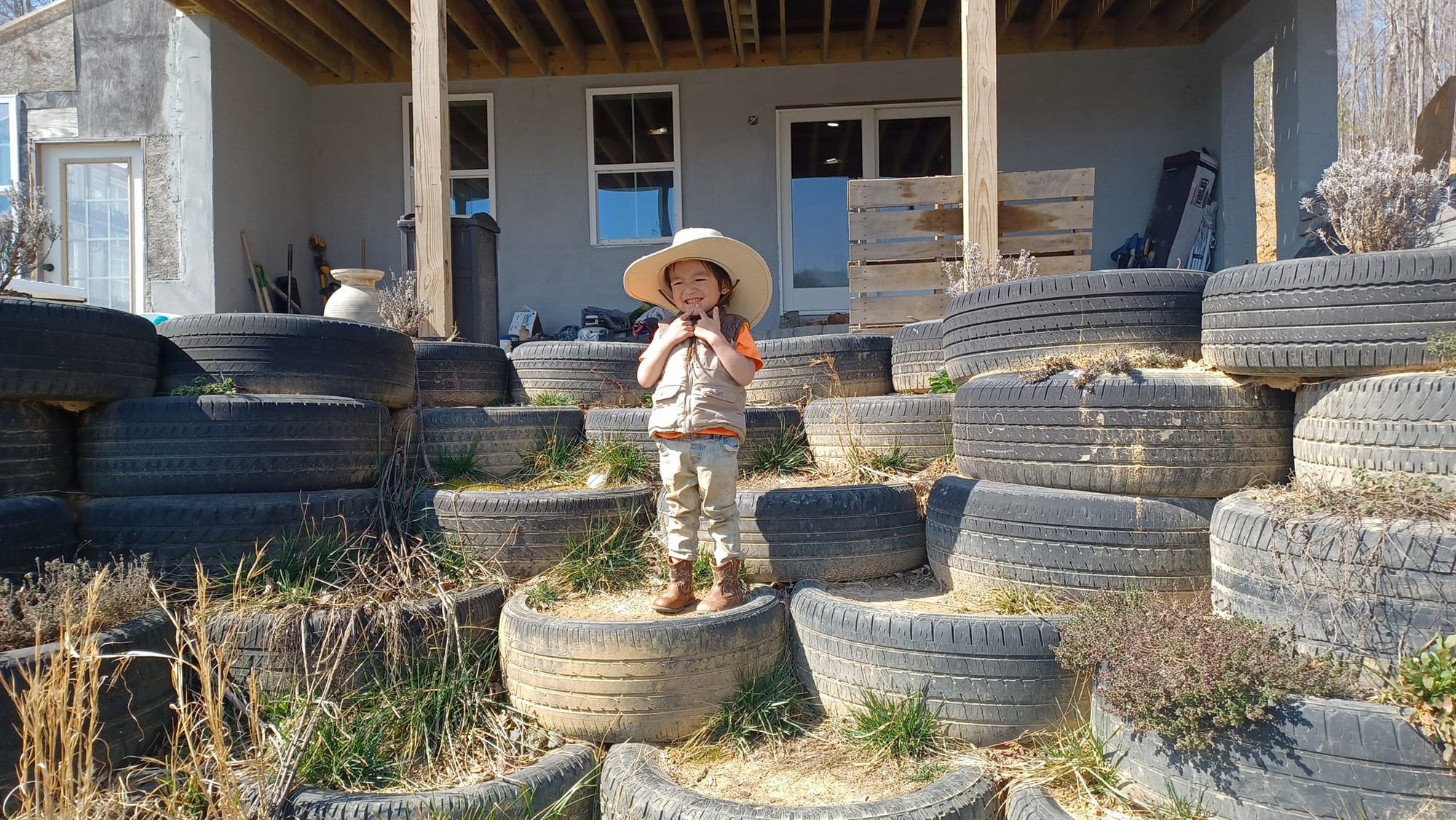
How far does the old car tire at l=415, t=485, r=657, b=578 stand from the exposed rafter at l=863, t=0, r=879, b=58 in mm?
6270

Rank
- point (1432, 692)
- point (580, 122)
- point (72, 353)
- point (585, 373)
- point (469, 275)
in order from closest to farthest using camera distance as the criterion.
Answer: point (1432, 692)
point (72, 353)
point (585, 373)
point (469, 275)
point (580, 122)

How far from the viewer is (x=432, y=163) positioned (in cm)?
606

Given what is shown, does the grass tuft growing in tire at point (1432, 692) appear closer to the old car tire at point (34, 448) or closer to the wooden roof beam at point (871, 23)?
the old car tire at point (34, 448)

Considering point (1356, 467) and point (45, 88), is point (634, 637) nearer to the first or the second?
point (1356, 467)

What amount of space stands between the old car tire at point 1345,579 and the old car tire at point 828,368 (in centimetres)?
240

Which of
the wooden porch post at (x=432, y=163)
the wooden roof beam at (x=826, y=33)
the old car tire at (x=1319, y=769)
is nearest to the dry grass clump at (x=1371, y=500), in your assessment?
the old car tire at (x=1319, y=769)

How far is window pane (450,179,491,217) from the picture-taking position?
9750 millimetres

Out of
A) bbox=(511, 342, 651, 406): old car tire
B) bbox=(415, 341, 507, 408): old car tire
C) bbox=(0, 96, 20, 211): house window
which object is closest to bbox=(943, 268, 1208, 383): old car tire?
bbox=(511, 342, 651, 406): old car tire

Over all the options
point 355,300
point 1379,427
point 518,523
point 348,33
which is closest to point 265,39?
point 348,33

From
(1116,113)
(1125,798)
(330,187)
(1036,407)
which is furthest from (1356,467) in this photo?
(330,187)

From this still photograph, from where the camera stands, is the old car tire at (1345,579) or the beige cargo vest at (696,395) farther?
the beige cargo vest at (696,395)

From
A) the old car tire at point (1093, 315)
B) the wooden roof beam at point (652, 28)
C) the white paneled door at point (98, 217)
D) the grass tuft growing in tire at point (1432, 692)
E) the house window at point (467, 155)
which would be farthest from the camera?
the house window at point (467, 155)

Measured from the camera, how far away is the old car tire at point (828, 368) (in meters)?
4.91

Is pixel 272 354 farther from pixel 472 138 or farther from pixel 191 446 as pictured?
pixel 472 138
